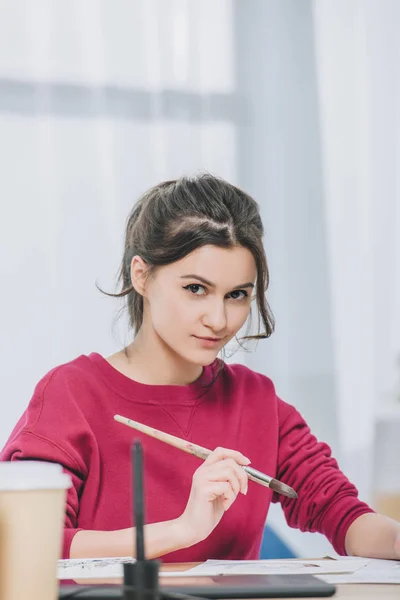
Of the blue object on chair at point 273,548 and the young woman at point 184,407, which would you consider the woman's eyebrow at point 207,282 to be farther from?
the blue object on chair at point 273,548

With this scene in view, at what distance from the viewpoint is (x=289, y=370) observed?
2.78m

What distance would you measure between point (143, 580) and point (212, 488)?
399 mm

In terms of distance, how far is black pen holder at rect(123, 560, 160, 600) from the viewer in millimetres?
618

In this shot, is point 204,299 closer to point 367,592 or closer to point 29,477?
point 367,592

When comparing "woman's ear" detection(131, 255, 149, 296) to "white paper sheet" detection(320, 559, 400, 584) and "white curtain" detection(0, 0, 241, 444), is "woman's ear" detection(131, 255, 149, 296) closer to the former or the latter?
"white paper sheet" detection(320, 559, 400, 584)

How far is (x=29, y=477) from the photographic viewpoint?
604mm

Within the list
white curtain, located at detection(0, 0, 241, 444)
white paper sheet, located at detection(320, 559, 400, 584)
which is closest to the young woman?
white paper sheet, located at detection(320, 559, 400, 584)

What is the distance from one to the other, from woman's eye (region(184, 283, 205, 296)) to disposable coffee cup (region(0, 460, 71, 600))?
689 millimetres

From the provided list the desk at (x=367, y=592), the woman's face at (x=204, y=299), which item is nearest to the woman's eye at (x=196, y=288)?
the woman's face at (x=204, y=299)

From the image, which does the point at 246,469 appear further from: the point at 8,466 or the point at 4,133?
the point at 4,133

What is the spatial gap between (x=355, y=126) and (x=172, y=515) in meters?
1.83

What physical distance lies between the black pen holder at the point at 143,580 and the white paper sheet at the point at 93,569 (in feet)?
0.89

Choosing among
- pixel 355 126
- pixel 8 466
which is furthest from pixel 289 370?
pixel 8 466

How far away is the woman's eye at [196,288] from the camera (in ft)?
4.23
